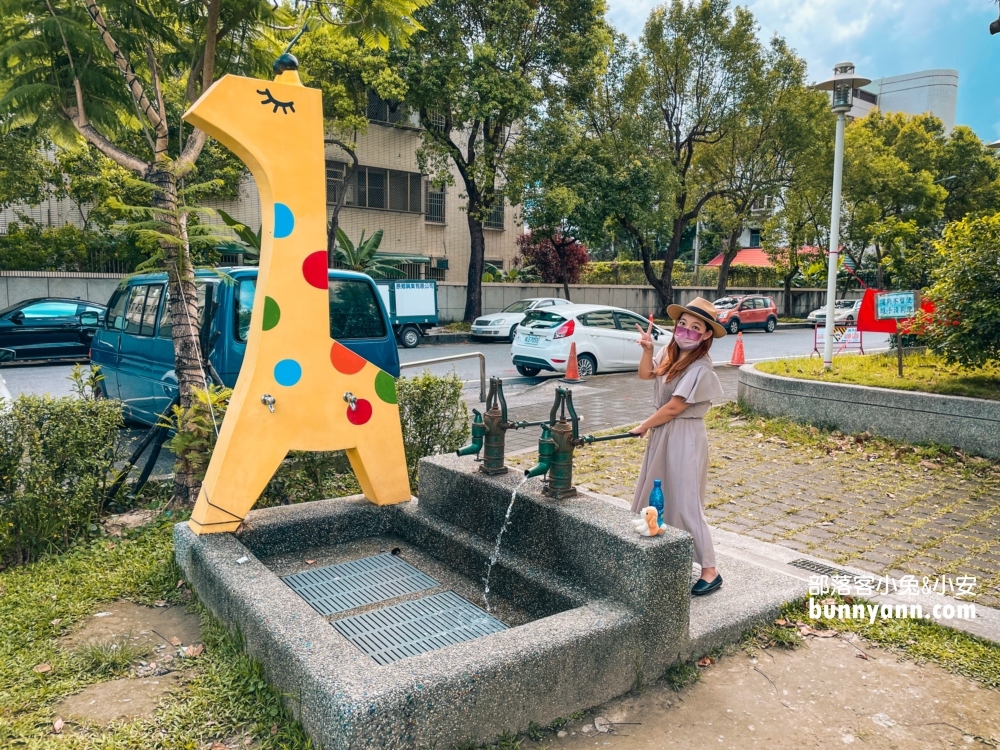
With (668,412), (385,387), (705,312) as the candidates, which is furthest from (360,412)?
(705,312)

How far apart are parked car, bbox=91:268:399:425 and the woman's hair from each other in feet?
11.3

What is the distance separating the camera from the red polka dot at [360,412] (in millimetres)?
4715

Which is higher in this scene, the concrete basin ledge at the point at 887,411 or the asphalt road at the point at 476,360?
the concrete basin ledge at the point at 887,411

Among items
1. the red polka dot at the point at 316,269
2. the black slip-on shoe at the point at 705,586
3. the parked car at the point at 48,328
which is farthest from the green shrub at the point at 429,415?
the parked car at the point at 48,328

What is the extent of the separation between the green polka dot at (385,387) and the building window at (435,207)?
2653cm

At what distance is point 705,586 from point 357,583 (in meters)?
2.01

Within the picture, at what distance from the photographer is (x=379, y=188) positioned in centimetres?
2897

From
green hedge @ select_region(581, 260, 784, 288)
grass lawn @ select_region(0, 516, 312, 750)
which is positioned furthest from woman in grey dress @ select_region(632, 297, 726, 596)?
green hedge @ select_region(581, 260, 784, 288)

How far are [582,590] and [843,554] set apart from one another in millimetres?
2510

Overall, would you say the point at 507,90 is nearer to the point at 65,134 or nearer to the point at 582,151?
the point at 582,151

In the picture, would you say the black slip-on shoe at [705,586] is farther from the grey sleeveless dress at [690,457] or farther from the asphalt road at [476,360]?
the asphalt road at [476,360]

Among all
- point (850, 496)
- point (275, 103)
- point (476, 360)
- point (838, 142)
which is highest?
point (838, 142)

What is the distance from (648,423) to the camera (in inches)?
164

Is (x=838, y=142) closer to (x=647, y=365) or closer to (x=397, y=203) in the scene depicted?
(x=647, y=365)
